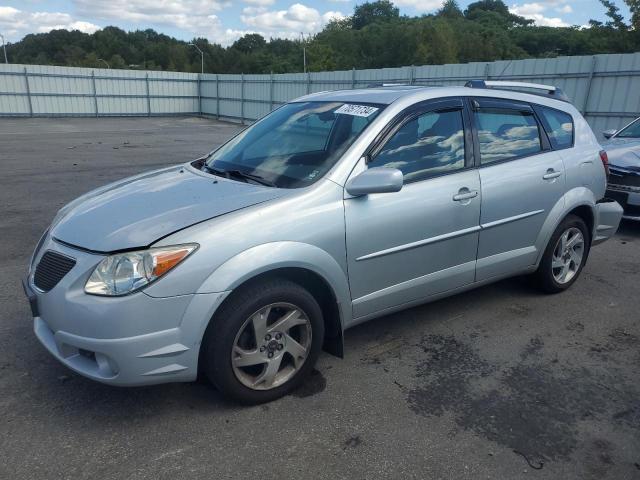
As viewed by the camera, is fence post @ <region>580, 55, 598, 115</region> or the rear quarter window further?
fence post @ <region>580, 55, 598, 115</region>

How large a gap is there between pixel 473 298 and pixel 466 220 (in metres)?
1.18

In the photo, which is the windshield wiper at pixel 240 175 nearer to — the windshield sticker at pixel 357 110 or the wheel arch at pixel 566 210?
the windshield sticker at pixel 357 110

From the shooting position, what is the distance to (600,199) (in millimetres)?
4828

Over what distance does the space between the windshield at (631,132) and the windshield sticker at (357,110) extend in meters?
5.82

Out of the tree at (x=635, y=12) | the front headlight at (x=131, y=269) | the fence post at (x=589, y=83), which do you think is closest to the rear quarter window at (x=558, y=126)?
the front headlight at (x=131, y=269)

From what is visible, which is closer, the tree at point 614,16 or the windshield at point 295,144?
the windshield at point 295,144

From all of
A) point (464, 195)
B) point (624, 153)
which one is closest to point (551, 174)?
point (464, 195)

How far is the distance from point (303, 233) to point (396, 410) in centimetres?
113

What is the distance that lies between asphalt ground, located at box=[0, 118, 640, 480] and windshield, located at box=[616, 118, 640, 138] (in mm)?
4048

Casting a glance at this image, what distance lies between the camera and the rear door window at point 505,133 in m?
3.95

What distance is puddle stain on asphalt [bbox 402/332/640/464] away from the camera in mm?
2810

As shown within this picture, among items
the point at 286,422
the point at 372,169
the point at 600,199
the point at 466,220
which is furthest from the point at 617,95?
the point at 286,422

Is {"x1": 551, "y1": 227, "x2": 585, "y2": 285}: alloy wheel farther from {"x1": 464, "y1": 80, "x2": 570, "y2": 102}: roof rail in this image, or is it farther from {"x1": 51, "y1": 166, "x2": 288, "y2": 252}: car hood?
{"x1": 51, "y1": 166, "x2": 288, "y2": 252}: car hood

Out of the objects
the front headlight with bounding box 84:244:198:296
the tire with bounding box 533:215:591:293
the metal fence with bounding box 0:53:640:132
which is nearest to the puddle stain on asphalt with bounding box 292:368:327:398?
the front headlight with bounding box 84:244:198:296
